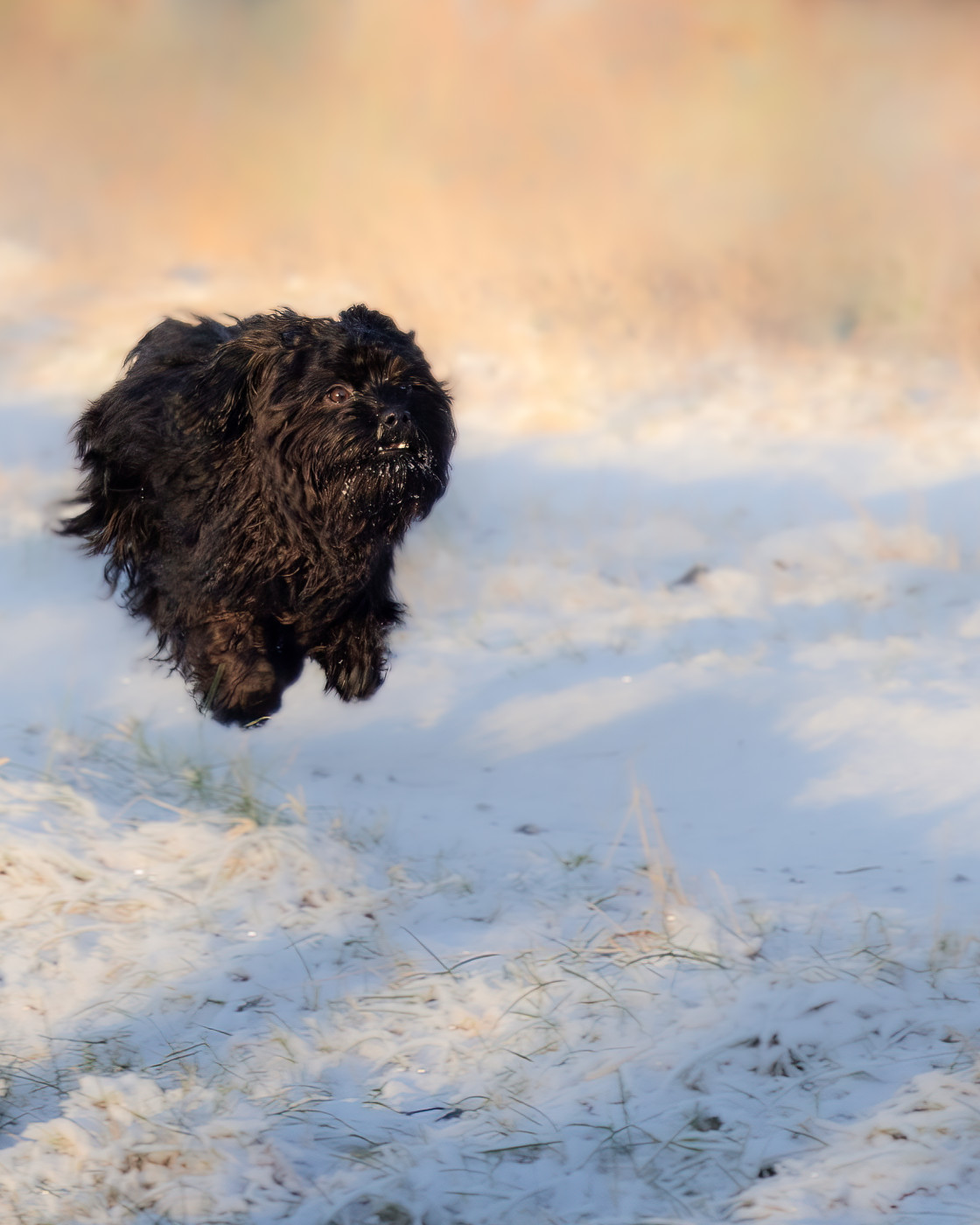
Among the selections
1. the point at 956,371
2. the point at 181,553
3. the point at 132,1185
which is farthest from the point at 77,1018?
the point at 956,371

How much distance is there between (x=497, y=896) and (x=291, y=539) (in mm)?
1530

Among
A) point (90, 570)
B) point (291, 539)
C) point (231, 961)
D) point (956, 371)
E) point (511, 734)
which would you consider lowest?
point (231, 961)

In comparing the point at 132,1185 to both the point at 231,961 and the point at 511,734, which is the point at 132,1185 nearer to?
the point at 231,961

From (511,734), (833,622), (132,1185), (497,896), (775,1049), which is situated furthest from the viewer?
(833,622)

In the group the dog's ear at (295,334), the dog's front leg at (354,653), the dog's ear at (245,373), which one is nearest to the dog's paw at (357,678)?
the dog's front leg at (354,653)

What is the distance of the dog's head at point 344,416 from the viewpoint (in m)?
4.12

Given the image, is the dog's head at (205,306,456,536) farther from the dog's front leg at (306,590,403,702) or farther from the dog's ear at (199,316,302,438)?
the dog's front leg at (306,590,403,702)

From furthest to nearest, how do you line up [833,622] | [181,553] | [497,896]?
[833,622] → [181,553] → [497,896]

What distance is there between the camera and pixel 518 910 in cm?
378

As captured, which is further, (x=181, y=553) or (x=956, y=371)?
(x=956, y=371)

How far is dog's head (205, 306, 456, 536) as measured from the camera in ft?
13.5

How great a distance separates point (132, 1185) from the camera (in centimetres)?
253

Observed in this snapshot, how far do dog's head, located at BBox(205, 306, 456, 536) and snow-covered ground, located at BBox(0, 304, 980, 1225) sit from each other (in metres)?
1.12

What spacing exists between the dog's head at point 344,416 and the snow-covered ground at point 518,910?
44.1 inches
